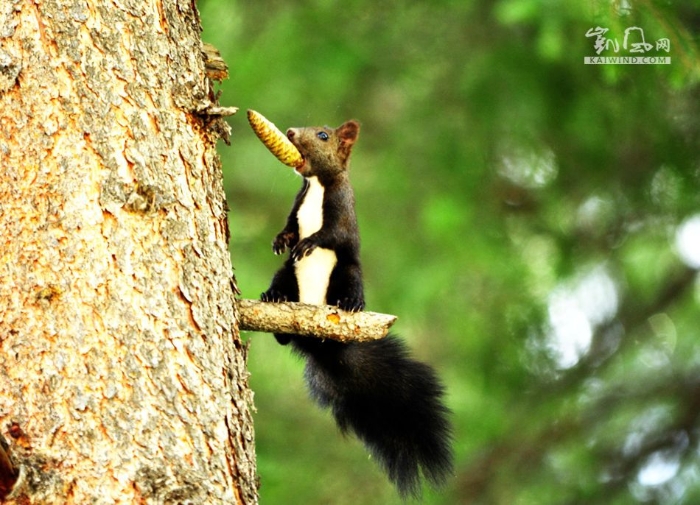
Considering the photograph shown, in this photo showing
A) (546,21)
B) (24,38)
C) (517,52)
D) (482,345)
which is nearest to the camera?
(24,38)

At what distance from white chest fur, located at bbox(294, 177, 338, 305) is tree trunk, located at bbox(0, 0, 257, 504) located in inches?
33.2

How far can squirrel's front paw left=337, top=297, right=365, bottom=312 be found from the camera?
9.69ft

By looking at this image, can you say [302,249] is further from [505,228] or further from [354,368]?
[505,228]

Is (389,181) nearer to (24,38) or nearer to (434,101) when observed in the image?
(434,101)

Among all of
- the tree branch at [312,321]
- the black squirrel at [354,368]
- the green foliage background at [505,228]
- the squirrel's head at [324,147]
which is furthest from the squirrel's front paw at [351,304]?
the green foliage background at [505,228]

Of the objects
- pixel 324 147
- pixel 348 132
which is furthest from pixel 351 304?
pixel 348 132

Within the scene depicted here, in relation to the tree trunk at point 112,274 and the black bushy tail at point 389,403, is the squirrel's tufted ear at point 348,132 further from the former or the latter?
the tree trunk at point 112,274

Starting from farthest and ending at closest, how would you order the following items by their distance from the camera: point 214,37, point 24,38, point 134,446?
1. point 214,37
2. point 24,38
3. point 134,446

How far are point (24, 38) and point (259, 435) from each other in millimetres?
3333

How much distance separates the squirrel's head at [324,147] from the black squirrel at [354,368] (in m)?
0.10

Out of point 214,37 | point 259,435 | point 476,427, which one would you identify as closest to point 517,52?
point 214,37

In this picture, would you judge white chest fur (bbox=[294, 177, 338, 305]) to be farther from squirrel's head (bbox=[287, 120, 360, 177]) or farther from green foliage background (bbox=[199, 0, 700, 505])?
green foliage background (bbox=[199, 0, 700, 505])

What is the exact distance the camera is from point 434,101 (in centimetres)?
568

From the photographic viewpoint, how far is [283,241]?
3.25m
